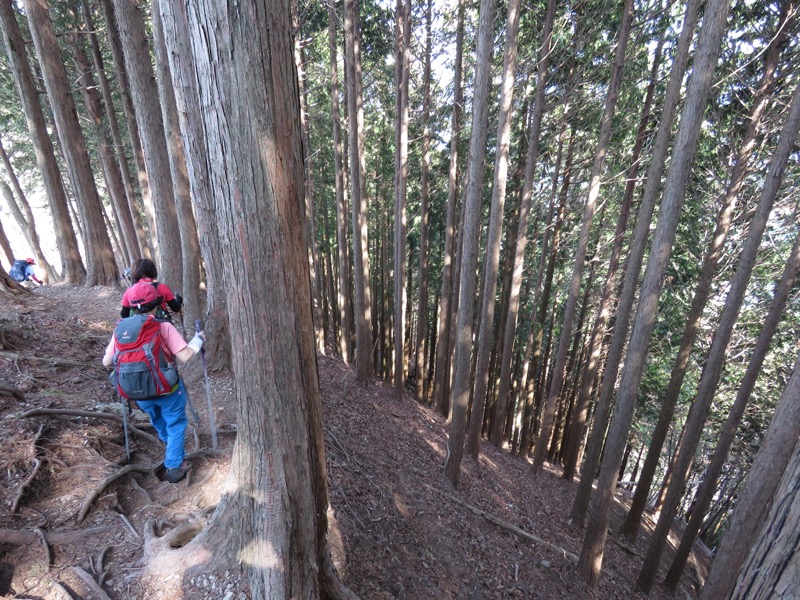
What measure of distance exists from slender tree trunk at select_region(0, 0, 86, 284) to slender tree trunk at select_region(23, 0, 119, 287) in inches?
12.3

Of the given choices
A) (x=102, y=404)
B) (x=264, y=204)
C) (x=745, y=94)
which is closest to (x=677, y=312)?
(x=745, y=94)

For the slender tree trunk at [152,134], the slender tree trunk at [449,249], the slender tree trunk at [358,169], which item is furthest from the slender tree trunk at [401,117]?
the slender tree trunk at [152,134]

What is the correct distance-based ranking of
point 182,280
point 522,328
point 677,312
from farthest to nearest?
point 522,328 → point 677,312 → point 182,280

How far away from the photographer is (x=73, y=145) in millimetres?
8586

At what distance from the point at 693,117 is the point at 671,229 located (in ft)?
4.50

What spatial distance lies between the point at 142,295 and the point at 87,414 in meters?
1.70

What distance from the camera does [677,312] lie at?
10.4m

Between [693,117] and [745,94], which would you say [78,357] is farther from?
[745,94]

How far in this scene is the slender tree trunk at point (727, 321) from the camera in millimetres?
5148

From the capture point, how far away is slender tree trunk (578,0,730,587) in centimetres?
442

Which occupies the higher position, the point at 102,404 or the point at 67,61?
the point at 67,61

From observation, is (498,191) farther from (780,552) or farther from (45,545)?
(45,545)

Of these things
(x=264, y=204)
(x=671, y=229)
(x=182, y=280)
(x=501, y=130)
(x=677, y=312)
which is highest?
(x=501, y=130)

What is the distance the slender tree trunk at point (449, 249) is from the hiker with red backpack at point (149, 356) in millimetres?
7412
